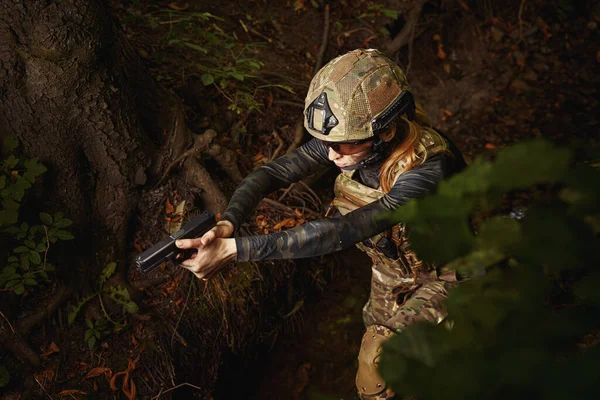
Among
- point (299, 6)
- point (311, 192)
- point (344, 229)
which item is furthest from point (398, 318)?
point (299, 6)

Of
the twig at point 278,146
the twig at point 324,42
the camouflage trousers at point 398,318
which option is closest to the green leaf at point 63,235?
the twig at point 278,146

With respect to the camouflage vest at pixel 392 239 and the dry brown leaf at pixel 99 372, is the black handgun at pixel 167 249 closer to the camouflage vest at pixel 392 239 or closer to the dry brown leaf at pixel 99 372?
the camouflage vest at pixel 392 239

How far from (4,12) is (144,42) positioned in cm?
184

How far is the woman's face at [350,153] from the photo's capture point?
9.41 feet

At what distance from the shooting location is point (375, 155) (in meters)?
2.94

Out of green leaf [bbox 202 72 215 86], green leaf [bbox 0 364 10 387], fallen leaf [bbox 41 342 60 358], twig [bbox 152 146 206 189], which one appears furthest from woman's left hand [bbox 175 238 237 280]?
green leaf [bbox 202 72 215 86]

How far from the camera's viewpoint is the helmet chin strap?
2.87 meters

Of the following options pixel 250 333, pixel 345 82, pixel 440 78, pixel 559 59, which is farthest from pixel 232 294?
pixel 559 59

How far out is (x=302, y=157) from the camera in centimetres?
333

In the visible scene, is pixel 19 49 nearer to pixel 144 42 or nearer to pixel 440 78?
pixel 144 42

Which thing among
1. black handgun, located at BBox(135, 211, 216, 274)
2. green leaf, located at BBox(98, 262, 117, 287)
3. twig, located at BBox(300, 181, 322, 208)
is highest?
black handgun, located at BBox(135, 211, 216, 274)

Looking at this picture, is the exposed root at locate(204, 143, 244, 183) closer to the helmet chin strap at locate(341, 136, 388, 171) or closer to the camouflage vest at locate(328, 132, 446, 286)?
→ the camouflage vest at locate(328, 132, 446, 286)

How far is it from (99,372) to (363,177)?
2.31m

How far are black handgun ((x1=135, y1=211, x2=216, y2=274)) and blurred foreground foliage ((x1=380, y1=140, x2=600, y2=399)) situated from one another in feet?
5.83
